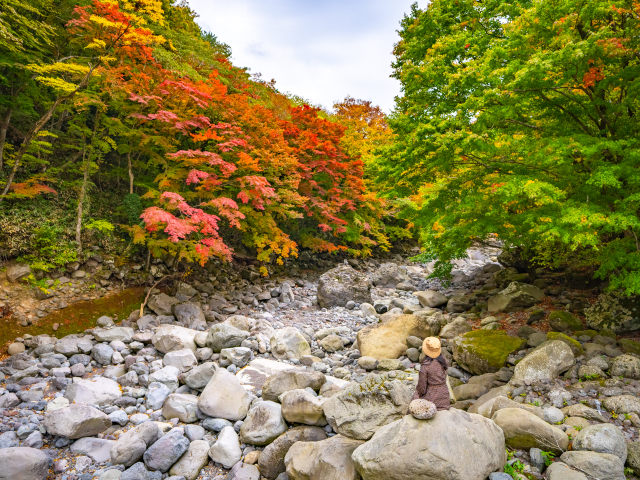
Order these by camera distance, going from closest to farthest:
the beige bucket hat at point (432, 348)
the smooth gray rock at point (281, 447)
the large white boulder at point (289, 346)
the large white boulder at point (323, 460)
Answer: the beige bucket hat at point (432, 348), the large white boulder at point (323, 460), the smooth gray rock at point (281, 447), the large white boulder at point (289, 346)

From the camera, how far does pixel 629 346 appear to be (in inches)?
223

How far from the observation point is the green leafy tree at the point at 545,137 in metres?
4.78

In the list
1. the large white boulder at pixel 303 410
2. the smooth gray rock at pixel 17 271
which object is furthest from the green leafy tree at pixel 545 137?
the smooth gray rock at pixel 17 271

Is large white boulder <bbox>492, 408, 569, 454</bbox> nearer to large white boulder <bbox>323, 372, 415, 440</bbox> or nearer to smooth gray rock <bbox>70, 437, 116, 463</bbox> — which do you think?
large white boulder <bbox>323, 372, 415, 440</bbox>

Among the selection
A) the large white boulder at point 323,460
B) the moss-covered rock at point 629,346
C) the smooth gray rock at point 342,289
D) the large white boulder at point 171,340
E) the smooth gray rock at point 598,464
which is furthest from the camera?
the smooth gray rock at point 342,289

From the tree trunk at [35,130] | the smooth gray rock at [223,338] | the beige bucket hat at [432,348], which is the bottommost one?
the smooth gray rock at [223,338]

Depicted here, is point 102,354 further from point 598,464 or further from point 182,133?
point 598,464

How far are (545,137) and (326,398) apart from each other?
6.01m

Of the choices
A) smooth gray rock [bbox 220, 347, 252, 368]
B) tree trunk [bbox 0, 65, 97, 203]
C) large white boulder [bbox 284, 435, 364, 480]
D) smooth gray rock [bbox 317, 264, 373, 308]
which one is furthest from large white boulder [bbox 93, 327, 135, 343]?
smooth gray rock [bbox 317, 264, 373, 308]

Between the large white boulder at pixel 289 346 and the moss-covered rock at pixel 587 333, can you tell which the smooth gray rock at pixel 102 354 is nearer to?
the large white boulder at pixel 289 346

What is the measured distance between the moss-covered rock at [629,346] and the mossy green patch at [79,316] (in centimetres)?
1081

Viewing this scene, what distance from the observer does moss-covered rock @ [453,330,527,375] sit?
20.3 ft

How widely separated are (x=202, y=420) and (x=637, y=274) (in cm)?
700

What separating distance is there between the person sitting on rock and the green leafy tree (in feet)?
8.18
